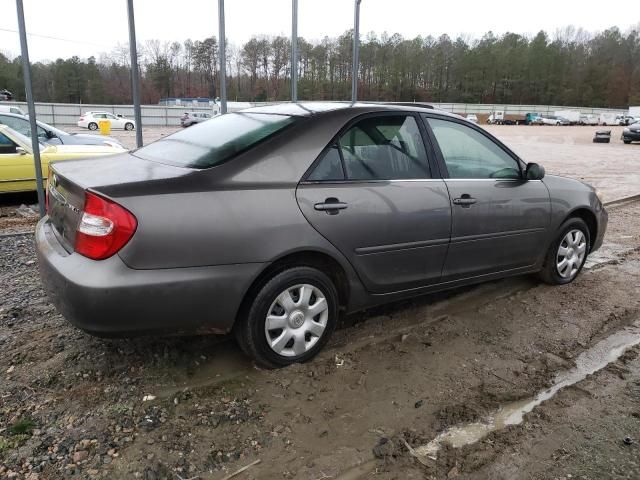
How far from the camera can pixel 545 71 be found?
342ft

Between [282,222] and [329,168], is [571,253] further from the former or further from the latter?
[282,222]

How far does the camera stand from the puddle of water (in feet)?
8.64

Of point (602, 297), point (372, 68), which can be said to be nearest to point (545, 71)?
point (372, 68)

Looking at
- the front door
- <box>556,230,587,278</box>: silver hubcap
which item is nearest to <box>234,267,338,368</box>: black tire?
the front door

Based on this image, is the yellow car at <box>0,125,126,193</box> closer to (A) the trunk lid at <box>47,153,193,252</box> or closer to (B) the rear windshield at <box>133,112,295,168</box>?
(B) the rear windshield at <box>133,112,295,168</box>

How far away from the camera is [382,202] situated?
11.1 feet

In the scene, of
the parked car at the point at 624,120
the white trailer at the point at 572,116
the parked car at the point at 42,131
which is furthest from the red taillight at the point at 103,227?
the parked car at the point at 624,120

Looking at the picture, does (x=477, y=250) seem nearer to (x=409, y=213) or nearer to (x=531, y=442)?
(x=409, y=213)

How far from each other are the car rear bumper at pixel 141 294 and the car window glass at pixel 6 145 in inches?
243

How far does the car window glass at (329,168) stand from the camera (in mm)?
3186

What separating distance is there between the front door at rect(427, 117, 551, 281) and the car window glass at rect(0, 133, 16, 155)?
23.0 ft

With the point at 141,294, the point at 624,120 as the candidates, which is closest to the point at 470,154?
the point at 141,294

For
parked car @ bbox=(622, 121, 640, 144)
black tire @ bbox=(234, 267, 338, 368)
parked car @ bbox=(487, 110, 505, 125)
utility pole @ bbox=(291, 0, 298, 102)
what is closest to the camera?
black tire @ bbox=(234, 267, 338, 368)

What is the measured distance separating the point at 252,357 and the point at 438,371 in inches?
46.4
